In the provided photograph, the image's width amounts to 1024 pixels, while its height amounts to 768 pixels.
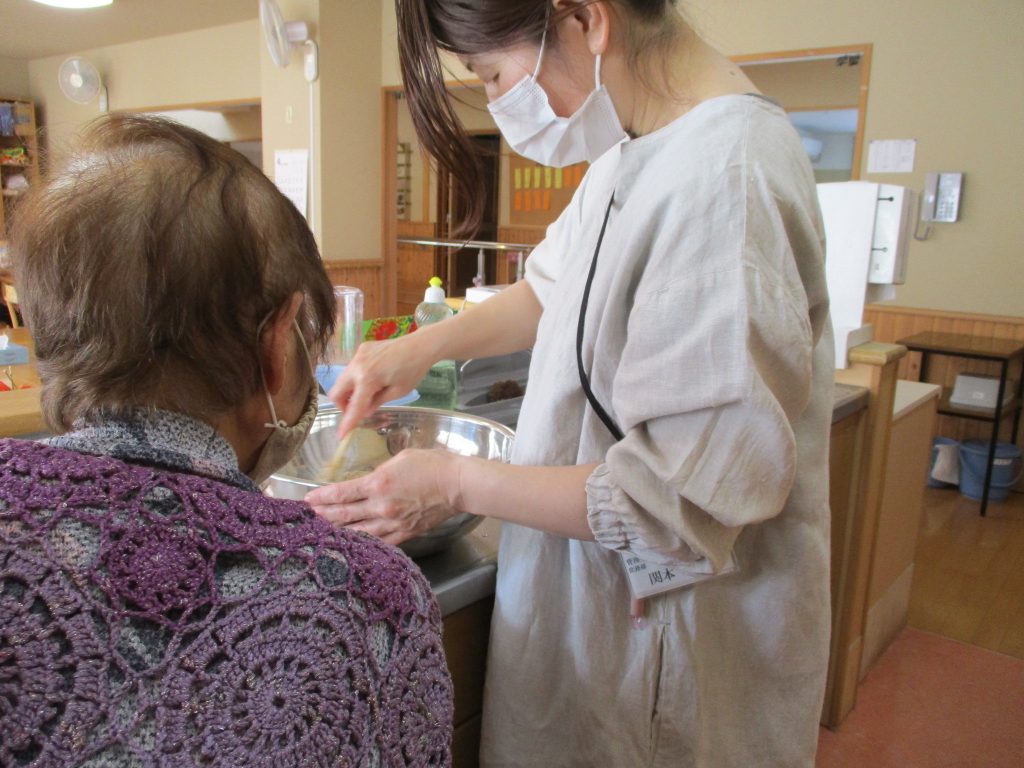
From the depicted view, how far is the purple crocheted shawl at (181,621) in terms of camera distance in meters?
0.47

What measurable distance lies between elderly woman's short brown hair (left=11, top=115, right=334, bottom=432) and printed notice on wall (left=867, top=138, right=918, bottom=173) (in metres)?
4.20

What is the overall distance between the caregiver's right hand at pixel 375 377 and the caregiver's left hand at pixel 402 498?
0.28m

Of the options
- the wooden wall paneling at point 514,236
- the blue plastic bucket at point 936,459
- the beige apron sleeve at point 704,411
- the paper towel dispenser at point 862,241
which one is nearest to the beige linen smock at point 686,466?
the beige apron sleeve at point 704,411

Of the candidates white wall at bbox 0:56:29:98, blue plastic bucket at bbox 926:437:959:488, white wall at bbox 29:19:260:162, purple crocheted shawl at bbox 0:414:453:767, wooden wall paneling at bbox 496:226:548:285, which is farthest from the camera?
white wall at bbox 0:56:29:98

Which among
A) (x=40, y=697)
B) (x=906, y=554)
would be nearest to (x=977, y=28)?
(x=906, y=554)

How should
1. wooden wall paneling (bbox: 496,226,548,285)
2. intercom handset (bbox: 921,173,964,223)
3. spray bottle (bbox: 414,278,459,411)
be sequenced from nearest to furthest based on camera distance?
spray bottle (bbox: 414,278,459,411), intercom handset (bbox: 921,173,964,223), wooden wall paneling (bbox: 496,226,548,285)

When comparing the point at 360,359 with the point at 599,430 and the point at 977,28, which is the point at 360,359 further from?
the point at 977,28

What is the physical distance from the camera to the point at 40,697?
0.46 meters

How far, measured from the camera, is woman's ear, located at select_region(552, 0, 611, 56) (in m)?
0.82

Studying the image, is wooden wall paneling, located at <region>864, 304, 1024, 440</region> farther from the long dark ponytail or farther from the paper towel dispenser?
the long dark ponytail

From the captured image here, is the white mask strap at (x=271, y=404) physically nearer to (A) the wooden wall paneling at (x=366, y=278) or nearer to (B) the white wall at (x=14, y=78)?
(A) the wooden wall paneling at (x=366, y=278)

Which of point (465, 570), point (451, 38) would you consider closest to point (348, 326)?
point (465, 570)

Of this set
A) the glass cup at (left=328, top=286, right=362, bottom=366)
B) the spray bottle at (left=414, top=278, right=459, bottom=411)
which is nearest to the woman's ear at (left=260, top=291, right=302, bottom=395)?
the spray bottle at (left=414, top=278, right=459, bottom=411)

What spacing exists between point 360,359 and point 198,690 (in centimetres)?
74
